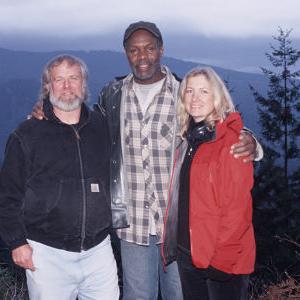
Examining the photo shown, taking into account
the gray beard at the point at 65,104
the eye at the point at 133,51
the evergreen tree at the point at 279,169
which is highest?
the eye at the point at 133,51

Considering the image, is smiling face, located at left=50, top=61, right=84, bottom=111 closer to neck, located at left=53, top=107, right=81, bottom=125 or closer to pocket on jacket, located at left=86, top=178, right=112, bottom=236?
neck, located at left=53, top=107, right=81, bottom=125

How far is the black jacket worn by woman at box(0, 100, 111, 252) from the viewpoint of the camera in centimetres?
371

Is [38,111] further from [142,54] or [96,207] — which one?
[142,54]

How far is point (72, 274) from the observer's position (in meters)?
3.84

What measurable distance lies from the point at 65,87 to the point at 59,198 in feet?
2.76

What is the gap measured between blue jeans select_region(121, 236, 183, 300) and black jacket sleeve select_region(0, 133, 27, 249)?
3.26ft

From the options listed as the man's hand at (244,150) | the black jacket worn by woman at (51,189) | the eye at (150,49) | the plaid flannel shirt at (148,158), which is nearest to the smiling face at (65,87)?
the black jacket worn by woman at (51,189)

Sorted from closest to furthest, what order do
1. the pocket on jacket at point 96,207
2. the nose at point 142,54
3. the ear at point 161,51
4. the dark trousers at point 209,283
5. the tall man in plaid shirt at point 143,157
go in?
the dark trousers at point 209,283
the pocket on jacket at point 96,207
the tall man in plaid shirt at point 143,157
the nose at point 142,54
the ear at point 161,51

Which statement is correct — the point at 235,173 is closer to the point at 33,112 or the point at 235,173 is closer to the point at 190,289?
the point at 190,289

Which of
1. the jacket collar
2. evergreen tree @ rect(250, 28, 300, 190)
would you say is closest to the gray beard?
the jacket collar

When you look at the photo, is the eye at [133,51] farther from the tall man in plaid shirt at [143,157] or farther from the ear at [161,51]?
the ear at [161,51]

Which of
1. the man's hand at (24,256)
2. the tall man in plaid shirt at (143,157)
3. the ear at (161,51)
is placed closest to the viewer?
the man's hand at (24,256)

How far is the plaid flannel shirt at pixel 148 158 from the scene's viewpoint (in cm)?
419

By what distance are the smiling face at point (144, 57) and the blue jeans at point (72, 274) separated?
138 cm
